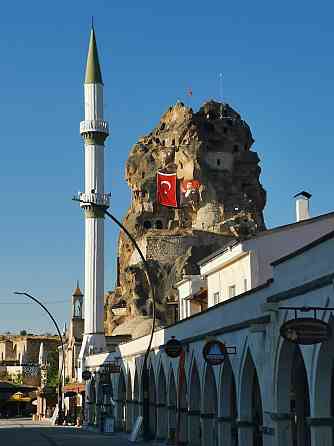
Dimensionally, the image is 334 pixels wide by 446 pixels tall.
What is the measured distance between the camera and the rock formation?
364 ft

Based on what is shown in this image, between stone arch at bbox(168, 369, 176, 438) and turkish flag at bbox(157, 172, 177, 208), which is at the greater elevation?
turkish flag at bbox(157, 172, 177, 208)

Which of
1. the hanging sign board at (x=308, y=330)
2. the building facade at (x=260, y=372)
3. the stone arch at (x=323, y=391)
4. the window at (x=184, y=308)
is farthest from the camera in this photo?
the window at (x=184, y=308)

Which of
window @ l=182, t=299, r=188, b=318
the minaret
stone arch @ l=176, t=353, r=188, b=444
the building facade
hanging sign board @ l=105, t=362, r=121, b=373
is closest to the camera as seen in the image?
the building facade

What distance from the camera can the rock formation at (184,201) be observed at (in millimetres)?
110938

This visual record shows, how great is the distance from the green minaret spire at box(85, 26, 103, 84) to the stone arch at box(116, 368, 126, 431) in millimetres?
41256

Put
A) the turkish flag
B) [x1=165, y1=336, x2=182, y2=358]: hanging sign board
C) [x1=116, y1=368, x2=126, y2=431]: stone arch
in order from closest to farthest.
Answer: [x1=165, y1=336, x2=182, y2=358]: hanging sign board
[x1=116, y1=368, x2=126, y2=431]: stone arch
the turkish flag

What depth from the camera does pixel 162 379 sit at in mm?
39750

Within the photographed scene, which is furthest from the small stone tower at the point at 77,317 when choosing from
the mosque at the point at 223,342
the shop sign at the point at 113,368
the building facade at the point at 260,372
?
the building facade at the point at 260,372

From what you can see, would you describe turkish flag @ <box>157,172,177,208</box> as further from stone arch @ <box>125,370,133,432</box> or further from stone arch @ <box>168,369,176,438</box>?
stone arch @ <box>168,369,176,438</box>

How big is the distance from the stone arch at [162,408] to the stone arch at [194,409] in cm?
613

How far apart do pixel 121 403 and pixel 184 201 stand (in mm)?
72803

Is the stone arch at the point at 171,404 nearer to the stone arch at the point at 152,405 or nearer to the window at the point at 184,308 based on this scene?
the stone arch at the point at 152,405

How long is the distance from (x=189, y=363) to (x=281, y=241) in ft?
20.0

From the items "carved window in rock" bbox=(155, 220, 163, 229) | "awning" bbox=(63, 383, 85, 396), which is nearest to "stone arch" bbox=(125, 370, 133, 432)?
"awning" bbox=(63, 383, 85, 396)
